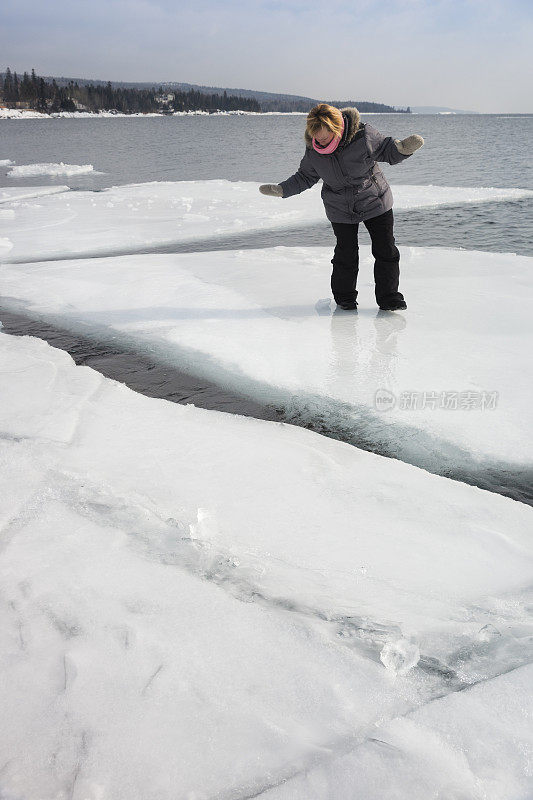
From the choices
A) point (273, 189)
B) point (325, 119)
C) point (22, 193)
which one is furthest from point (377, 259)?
point (22, 193)

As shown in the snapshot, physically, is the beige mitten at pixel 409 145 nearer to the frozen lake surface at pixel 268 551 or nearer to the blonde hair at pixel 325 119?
the blonde hair at pixel 325 119

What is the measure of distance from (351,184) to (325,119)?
0.52 meters

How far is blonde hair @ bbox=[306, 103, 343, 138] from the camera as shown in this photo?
12.0 feet

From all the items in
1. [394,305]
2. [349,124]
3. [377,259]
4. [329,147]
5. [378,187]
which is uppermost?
[349,124]

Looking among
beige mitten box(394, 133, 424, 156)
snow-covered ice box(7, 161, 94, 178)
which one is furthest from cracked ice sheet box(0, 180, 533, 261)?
snow-covered ice box(7, 161, 94, 178)

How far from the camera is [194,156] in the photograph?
27484 mm

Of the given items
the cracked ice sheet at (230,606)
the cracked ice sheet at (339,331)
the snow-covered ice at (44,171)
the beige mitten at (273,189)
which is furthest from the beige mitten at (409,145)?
the snow-covered ice at (44,171)

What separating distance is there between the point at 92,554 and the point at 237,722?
2.53ft

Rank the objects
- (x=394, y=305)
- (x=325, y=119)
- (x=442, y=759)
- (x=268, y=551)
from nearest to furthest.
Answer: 1. (x=442, y=759)
2. (x=268, y=551)
3. (x=325, y=119)
4. (x=394, y=305)

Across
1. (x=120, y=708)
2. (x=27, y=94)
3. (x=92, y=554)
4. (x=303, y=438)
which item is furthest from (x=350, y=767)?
(x=27, y=94)

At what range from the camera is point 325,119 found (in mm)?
3650

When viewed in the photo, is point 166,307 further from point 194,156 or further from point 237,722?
point 194,156

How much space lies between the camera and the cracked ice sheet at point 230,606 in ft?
3.94

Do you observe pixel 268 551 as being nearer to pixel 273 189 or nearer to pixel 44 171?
pixel 273 189
